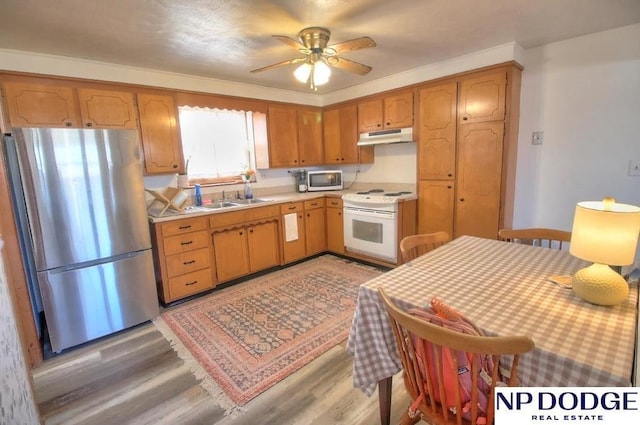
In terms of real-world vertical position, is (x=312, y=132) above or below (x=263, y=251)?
above

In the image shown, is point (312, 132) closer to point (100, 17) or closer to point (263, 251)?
point (263, 251)

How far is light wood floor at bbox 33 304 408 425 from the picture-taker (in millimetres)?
1597

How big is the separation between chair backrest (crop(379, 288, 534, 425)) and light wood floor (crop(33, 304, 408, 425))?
64cm

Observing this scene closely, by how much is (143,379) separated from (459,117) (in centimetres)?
347

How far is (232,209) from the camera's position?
10.5ft

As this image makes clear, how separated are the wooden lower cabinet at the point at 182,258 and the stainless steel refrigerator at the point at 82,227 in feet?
0.66

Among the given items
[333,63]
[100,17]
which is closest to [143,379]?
[100,17]

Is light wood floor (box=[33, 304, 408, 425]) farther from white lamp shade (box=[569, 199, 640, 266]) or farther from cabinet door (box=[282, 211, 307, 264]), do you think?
cabinet door (box=[282, 211, 307, 264])

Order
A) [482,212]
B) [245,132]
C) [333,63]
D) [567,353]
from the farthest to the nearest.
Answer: [245,132] → [482,212] → [333,63] → [567,353]

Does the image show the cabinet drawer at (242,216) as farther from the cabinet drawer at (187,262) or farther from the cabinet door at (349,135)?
the cabinet door at (349,135)

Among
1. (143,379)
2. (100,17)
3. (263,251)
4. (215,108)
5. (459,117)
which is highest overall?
(100,17)

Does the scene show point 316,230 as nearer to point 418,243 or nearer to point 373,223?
point 373,223

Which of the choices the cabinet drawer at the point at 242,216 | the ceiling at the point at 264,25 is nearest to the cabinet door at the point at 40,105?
the ceiling at the point at 264,25

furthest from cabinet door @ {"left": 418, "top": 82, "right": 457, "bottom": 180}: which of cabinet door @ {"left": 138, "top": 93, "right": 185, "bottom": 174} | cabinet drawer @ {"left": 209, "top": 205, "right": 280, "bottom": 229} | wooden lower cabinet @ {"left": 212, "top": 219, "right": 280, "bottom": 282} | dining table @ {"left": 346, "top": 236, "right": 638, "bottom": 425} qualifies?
cabinet door @ {"left": 138, "top": 93, "right": 185, "bottom": 174}
